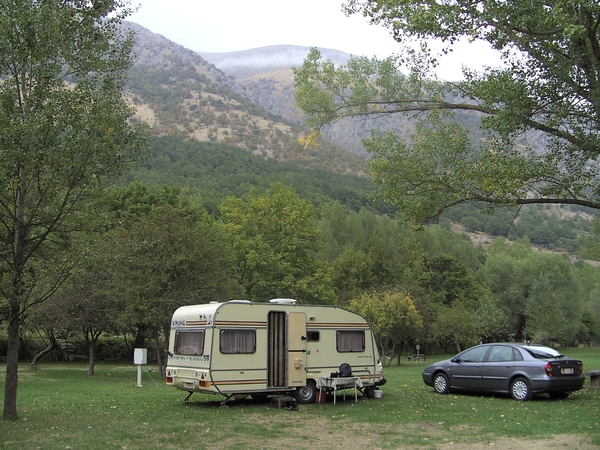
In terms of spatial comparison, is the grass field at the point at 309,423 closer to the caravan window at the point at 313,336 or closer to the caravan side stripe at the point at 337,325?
the caravan window at the point at 313,336

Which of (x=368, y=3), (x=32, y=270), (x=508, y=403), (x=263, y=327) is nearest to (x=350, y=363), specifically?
(x=263, y=327)

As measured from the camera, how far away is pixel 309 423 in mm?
11445

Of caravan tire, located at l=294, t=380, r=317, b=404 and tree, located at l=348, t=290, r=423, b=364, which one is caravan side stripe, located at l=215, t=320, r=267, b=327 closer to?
caravan tire, located at l=294, t=380, r=317, b=404

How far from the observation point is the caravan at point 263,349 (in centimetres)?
1308

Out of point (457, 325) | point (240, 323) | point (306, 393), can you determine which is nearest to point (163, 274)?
point (240, 323)

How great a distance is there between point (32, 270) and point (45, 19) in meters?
5.90

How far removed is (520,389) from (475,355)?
1.59 meters

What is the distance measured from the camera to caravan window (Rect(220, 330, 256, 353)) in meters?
13.2

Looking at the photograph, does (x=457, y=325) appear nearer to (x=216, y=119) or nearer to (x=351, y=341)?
(x=351, y=341)

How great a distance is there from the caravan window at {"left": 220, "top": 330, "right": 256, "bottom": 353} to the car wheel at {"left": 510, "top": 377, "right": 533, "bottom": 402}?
6.57 meters

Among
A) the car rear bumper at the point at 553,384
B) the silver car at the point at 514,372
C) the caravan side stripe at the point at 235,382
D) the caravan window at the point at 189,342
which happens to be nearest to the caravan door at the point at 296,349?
the caravan side stripe at the point at 235,382

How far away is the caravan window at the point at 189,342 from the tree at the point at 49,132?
3598 millimetres

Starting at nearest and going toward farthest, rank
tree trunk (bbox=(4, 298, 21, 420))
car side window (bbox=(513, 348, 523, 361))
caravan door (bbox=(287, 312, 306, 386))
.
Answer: tree trunk (bbox=(4, 298, 21, 420)) < caravan door (bbox=(287, 312, 306, 386)) < car side window (bbox=(513, 348, 523, 361))

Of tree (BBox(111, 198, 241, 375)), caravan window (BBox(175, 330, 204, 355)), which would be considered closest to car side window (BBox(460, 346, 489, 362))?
caravan window (BBox(175, 330, 204, 355))
